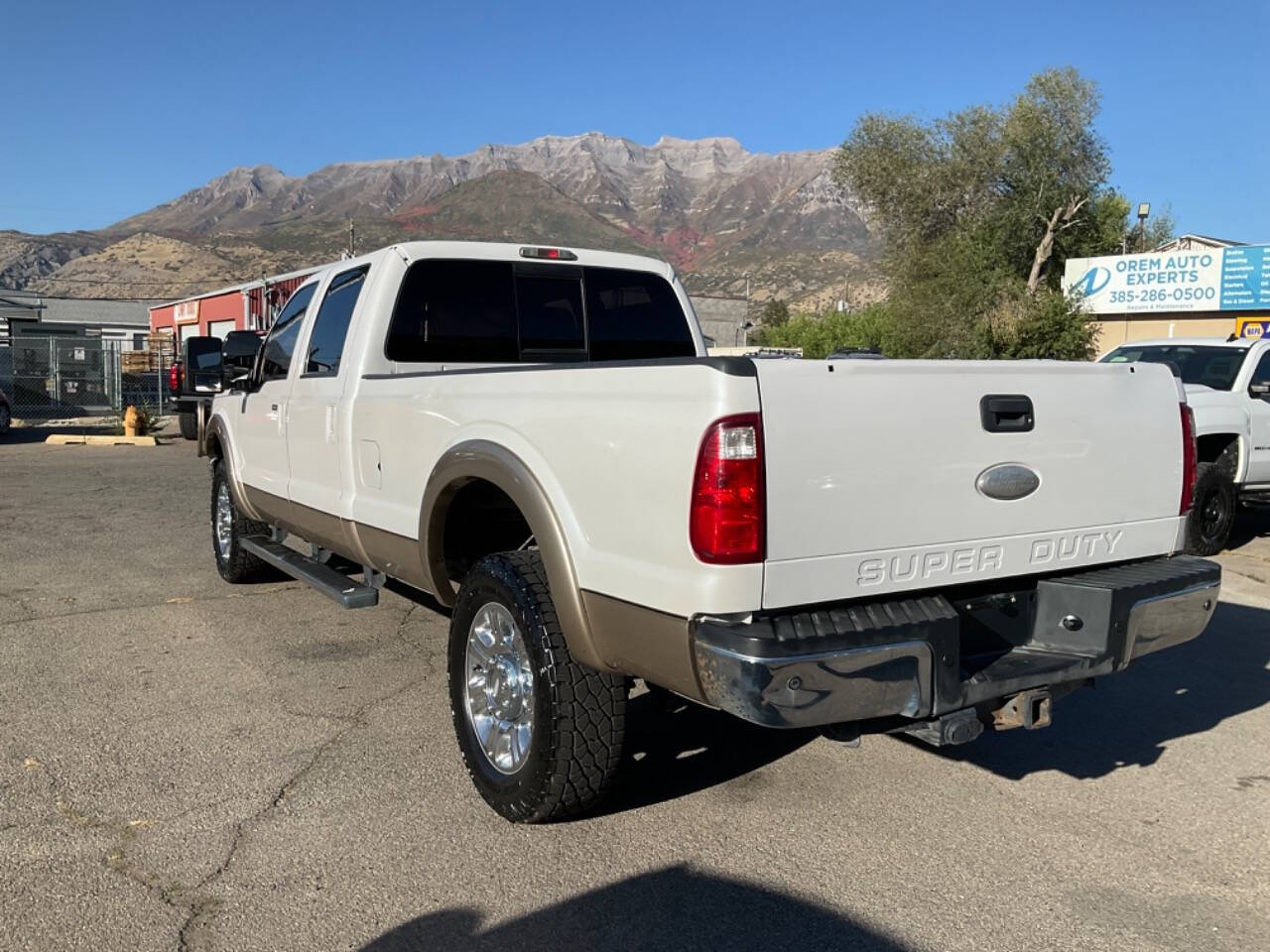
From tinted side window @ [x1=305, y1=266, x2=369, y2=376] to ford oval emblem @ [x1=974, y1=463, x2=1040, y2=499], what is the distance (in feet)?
10.7

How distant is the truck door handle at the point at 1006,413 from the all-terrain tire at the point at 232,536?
5079mm

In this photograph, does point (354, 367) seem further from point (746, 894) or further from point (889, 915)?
point (889, 915)

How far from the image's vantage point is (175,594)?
7.05 meters

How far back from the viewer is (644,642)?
3.06m

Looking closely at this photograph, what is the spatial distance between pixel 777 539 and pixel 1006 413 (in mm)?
970

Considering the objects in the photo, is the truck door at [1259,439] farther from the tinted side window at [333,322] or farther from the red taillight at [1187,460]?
the tinted side window at [333,322]

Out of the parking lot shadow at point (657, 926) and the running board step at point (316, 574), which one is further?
the running board step at point (316, 574)

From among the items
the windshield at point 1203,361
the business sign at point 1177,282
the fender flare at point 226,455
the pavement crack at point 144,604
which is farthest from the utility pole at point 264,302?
the business sign at point 1177,282

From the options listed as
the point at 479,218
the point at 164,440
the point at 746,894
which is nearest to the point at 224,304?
the point at 164,440

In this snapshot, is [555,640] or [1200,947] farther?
[555,640]

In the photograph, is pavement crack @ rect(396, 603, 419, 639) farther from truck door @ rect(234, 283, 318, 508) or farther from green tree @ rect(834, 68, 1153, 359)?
green tree @ rect(834, 68, 1153, 359)

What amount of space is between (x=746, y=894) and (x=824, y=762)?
3.86ft

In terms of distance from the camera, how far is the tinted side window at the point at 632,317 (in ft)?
18.4

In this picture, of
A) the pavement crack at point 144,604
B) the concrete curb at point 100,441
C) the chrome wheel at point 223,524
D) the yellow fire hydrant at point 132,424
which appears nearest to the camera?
the pavement crack at point 144,604
